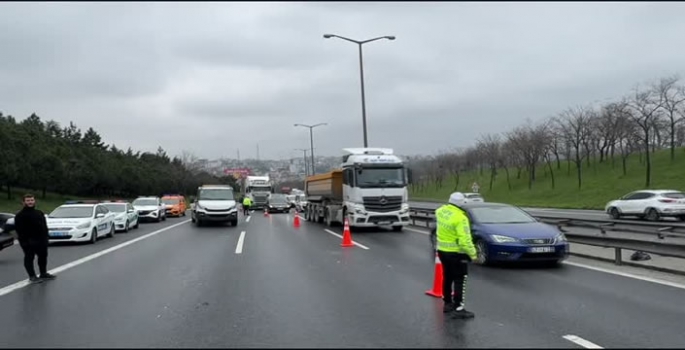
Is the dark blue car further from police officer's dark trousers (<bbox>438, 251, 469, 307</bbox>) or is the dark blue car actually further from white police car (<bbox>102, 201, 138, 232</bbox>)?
white police car (<bbox>102, 201, 138, 232</bbox>)

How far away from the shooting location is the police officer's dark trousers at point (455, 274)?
7699 millimetres

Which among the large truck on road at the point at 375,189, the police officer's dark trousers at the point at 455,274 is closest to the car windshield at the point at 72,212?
the large truck on road at the point at 375,189

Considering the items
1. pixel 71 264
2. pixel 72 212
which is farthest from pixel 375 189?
pixel 71 264

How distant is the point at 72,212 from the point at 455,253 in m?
16.4

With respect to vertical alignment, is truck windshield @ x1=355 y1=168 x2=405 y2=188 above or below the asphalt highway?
above

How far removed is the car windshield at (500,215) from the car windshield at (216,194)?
17497 mm

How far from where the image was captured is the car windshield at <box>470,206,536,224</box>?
534 inches

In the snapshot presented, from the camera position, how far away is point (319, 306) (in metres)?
8.37

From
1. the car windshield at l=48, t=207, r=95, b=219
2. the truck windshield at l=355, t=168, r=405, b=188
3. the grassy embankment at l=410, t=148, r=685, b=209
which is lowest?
the grassy embankment at l=410, t=148, r=685, b=209

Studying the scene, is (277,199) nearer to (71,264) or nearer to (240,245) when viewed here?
(240,245)

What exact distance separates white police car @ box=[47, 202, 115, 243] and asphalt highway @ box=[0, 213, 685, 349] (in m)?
4.45

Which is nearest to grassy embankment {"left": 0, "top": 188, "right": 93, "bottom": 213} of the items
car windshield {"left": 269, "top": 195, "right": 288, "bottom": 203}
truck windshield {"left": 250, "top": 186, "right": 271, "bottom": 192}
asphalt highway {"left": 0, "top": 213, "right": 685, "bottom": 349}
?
truck windshield {"left": 250, "top": 186, "right": 271, "bottom": 192}

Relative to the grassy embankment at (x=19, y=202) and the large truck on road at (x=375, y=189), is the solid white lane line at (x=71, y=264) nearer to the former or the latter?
the large truck on road at (x=375, y=189)

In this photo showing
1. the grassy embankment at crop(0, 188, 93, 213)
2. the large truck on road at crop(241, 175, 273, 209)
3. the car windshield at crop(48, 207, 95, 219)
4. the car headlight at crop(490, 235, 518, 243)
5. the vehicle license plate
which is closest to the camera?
the vehicle license plate
